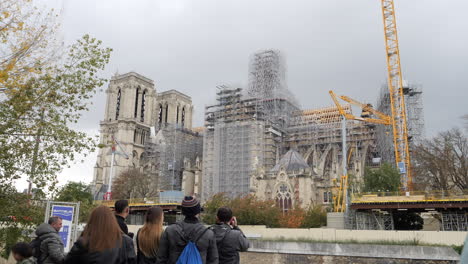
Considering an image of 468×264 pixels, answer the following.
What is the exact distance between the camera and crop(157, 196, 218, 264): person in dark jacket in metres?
5.21

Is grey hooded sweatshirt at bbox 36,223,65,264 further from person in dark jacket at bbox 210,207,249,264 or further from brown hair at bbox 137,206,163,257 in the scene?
person in dark jacket at bbox 210,207,249,264

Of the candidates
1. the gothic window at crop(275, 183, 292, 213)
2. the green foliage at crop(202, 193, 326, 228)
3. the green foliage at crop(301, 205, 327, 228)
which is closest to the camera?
the green foliage at crop(202, 193, 326, 228)

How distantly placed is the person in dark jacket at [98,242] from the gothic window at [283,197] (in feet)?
145

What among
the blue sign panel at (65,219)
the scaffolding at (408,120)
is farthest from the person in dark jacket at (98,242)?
the scaffolding at (408,120)

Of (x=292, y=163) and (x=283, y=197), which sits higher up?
(x=292, y=163)

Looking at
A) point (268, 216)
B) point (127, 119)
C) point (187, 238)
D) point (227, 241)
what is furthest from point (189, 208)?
point (127, 119)

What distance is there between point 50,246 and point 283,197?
44.1 meters

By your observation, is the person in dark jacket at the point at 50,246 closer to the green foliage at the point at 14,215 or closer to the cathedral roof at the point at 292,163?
the green foliage at the point at 14,215

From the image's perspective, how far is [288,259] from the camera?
20797 mm

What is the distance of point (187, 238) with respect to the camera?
5.23 metres

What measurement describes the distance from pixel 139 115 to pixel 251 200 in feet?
165

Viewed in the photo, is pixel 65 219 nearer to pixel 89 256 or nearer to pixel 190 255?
pixel 190 255

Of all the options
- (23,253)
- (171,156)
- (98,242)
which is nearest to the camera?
(98,242)

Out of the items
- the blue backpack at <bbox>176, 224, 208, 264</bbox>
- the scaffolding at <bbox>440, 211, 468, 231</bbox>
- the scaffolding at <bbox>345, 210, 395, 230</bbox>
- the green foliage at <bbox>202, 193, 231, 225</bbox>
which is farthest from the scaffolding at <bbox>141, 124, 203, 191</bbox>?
the blue backpack at <bbox>176, 224, 208, 264</bbox>
